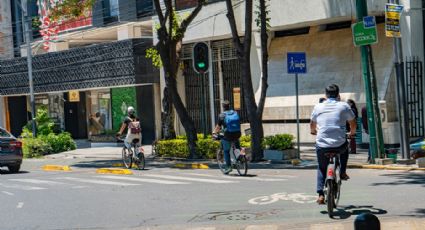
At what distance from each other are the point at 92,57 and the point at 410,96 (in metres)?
16.3

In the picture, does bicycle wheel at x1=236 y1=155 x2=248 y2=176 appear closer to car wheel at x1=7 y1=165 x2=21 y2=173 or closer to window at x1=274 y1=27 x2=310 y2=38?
car wheel at x1=7 y1=165 x2=21 y2=173

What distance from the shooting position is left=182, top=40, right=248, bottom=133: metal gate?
25938mm

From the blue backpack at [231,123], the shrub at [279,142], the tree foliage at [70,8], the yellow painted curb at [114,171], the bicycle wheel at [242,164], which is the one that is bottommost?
the yellow painted curb at [114,171]

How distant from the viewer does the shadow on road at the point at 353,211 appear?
358 inches

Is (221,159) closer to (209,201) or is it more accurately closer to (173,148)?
(209,201)

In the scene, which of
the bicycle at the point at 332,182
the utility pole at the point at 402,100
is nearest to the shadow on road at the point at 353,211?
the bicycle at the point at 332,182

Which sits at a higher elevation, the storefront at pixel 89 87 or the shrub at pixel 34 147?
the storefront at pixel 89 87

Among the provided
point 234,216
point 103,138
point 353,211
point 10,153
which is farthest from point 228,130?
point 103,138

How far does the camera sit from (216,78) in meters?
26.7

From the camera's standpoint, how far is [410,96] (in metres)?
19.8

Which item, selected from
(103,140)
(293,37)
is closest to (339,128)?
(293,37)

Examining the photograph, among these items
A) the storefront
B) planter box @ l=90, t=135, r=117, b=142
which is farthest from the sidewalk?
the storefront

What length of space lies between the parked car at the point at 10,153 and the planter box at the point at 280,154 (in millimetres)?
7669

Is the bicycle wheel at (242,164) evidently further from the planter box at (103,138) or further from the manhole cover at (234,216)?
the planter box at (103,138)
